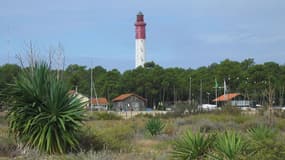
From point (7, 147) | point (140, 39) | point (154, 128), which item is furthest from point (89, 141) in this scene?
point (140, 39)

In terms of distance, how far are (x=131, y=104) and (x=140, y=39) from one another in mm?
26775

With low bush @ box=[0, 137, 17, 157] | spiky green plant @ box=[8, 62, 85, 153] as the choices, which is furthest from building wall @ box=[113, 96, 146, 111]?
spiky green plant @ box=[8, 62, 85, 153]

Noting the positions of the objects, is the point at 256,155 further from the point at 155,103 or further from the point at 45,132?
the point at 155,103

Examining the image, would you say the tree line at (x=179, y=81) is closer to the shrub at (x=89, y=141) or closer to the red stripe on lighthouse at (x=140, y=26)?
the red stripe on lighthouse at (x=140, y=26)

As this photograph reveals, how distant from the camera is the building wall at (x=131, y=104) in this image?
76.5 m

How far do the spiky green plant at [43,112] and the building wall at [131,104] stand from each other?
204 feet

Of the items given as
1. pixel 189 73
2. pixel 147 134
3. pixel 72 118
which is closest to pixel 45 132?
pixel 72 118

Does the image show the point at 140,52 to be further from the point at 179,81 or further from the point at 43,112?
the point at 43,112

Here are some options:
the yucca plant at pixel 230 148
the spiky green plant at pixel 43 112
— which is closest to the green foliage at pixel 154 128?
the spiky green plant at pixel 43 112

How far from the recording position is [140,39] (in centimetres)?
10056

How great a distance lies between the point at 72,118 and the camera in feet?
43.9

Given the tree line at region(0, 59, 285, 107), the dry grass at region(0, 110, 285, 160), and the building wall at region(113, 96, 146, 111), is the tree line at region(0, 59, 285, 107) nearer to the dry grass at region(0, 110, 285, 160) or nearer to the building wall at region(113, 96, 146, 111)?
the building wall at region(113, 96, 146, 111)

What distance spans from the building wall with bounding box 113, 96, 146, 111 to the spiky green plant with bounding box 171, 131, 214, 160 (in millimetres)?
63816

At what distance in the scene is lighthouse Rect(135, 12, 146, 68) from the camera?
101 meters
